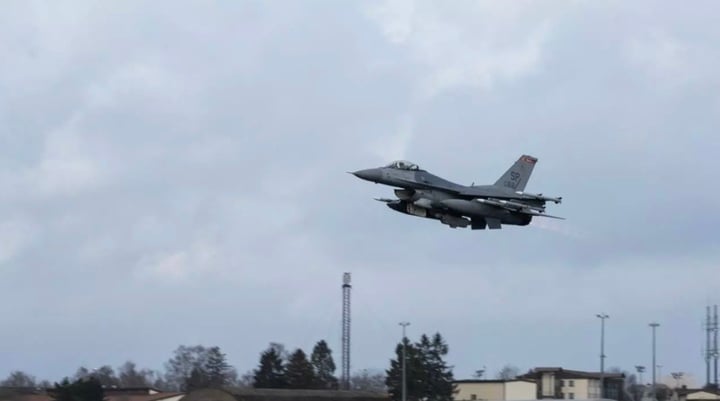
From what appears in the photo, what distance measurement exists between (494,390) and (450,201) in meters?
51.7

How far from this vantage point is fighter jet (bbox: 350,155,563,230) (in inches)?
2638

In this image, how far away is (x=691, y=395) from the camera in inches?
4715

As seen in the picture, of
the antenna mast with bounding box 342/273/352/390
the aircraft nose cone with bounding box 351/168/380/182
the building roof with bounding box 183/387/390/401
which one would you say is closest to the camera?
the aircraft nose cone with bounding box 351/168/380/182

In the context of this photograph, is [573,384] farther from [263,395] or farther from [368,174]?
[368,174]

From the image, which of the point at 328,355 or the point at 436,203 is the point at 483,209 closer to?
the point at 436,203

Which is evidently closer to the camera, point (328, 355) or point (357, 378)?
point (328, 355)

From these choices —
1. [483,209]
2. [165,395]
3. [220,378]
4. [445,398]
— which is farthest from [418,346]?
[483,209]

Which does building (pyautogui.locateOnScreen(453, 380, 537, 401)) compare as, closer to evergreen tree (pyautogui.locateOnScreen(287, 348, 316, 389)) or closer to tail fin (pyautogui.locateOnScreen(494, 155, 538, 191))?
evergreen tree (pyautogui.locateOnScreen(287, 348, 316, 389))

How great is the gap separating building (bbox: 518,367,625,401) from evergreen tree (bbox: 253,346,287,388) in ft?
70.4

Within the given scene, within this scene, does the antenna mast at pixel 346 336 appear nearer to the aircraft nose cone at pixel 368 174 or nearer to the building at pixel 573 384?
the building at pixel 573 384

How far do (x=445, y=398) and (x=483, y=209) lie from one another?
2137 inches

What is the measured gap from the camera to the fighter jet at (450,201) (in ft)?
220

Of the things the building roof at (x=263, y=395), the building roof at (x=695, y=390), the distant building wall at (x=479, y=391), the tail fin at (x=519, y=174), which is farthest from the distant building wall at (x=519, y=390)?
the tail fin at (x=519, y=174)

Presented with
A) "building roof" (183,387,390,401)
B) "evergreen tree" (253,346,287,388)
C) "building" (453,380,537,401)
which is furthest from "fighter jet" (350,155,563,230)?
"evergreen tree" (253,346,287,388)
